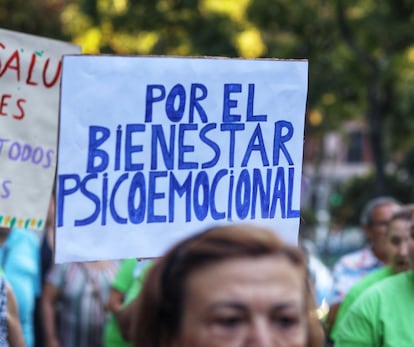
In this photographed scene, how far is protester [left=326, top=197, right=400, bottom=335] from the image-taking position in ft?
22.1

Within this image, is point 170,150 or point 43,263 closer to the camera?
point 170,150

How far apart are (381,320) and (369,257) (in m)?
3.03

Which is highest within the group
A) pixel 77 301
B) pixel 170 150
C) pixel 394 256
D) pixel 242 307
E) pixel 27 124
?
pixel 27 124

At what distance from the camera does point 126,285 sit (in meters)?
5.97

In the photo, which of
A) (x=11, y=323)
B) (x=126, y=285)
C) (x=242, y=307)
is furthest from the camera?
(x=126, y=285)

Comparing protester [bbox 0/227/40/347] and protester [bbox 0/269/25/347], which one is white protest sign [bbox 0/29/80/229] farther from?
protester [bbox 0/227/40/347]

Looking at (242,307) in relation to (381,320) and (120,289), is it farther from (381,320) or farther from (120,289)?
(120,289)

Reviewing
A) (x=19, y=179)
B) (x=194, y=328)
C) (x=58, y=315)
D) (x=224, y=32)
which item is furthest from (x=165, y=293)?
(x=224, y=32)

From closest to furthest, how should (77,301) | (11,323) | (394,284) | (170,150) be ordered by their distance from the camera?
1. (170,150)
2. (394,284)
3. (11,323)
4. (77,301)

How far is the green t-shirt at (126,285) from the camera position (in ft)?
18.3

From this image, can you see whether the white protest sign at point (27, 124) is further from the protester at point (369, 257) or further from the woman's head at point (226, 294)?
the protester at point (369, 257)

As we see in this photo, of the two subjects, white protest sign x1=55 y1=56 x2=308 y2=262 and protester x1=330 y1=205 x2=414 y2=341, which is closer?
white protest sign x1=55 y1=56 x2=308 y2=262

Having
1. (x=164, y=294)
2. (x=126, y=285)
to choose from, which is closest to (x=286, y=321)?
(x=164, y=294)

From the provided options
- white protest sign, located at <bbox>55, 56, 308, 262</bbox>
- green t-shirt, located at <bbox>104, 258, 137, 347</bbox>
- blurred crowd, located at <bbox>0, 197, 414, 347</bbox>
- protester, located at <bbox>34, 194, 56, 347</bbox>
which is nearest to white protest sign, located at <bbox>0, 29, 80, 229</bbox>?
blurred crowd, located at <bbox>0, 197, 414, 347</bbox>
